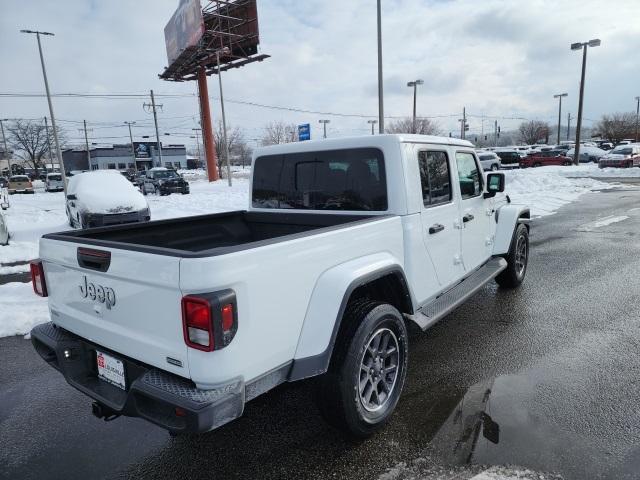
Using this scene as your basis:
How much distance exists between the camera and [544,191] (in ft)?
63.0

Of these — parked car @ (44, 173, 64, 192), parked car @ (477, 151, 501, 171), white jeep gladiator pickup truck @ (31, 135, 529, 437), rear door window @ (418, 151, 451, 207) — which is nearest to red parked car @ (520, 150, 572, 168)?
parked car @ (477, 151, 501, 171)

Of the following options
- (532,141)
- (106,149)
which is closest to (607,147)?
(532,141)

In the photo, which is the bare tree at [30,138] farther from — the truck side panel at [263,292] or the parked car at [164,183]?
the truck side panel at [263,292]

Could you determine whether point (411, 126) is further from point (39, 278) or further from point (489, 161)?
point (39, 278)

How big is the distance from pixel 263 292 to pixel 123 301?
83 centimetres

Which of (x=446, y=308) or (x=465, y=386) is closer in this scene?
(x=465, y=386)

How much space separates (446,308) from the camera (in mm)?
3725

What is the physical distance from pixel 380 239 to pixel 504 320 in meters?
2.66

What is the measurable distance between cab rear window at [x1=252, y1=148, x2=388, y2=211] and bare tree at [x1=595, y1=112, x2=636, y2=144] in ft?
263

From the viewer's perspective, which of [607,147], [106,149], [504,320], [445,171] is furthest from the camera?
[106,149]

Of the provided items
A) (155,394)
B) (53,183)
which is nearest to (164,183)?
(53,183)

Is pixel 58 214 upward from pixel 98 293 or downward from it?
downward

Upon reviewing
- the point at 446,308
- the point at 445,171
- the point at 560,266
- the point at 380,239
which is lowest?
the point at 560,266

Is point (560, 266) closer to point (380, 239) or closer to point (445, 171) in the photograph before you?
point (445, 171)
